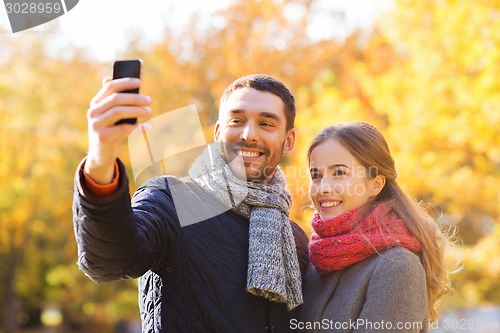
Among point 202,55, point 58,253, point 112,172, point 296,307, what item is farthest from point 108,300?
point 112,172

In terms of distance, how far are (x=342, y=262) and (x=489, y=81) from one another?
4.38m

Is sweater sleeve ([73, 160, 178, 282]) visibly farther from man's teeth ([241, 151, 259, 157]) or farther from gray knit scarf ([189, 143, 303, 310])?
man's teeth ([241, 151, 259, 157])

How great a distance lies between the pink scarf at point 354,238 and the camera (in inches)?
117

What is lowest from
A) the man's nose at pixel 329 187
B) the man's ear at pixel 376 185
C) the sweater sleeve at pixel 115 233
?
the man's ear at pixel 376 185

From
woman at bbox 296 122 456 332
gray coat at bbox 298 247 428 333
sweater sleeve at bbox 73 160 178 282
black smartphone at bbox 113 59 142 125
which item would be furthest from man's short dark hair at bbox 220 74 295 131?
black smartphone at bbox 113 59 142 125

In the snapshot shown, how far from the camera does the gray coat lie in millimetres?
2764

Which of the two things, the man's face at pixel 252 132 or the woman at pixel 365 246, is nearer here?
the woman at pixel 365 246

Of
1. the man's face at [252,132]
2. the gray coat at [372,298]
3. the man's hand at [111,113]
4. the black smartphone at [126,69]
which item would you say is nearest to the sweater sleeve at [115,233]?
the man's hand at [111,113]

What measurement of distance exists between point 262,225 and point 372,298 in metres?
0.54

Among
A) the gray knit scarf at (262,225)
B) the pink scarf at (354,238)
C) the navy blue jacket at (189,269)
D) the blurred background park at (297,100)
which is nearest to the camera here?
the navy blue jacket at (189,269)

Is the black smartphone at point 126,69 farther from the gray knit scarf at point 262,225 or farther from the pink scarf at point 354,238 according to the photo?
the pink scarf at point 354,238

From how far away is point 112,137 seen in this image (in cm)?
183

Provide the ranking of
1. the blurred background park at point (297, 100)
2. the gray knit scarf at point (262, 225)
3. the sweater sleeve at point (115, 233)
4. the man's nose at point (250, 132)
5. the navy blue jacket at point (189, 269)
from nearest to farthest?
1. the sweater sleeve at point (115, 233)
2. the navy blue jacket at point (189, 269)
3. the gray knit scarf at point (262, 225)
4. the man's nose at point (250, 132)
5. the blurred background park at point (297, 100)

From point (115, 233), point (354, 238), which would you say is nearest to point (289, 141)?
point (354, 238)
